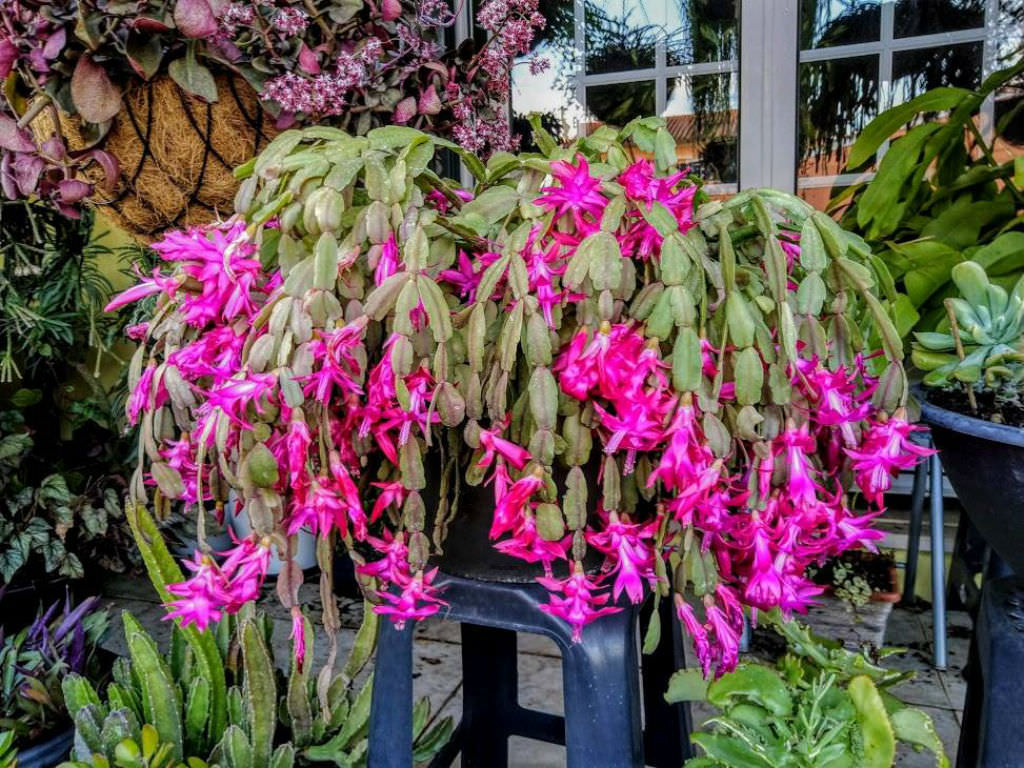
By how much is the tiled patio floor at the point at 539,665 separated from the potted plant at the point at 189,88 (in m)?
1.10

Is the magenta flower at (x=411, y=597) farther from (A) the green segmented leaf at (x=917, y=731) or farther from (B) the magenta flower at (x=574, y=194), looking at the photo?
(A) the green segmented leaf at (x=917, y=731)

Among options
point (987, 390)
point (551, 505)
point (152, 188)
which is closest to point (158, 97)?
point (152, 188)

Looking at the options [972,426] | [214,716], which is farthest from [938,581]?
[214,716]

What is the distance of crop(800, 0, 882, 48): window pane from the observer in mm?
2021

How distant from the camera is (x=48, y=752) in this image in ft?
3.70

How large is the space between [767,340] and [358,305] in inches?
11.4

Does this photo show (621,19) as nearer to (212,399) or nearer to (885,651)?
(885,651)

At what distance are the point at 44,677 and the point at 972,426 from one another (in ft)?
4.23

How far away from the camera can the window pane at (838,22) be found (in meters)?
2.02

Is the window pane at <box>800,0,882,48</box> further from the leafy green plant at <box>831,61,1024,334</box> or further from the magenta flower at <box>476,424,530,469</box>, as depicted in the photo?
the magenta flower at <box>476,424,530,469</box>

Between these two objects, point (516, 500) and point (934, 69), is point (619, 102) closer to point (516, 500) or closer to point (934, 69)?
point (934, 69)

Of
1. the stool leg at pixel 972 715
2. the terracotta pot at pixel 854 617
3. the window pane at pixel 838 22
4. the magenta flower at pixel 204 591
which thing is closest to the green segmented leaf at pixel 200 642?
the magenta flower at pixel 204 591

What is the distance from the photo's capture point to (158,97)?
3.09 feet

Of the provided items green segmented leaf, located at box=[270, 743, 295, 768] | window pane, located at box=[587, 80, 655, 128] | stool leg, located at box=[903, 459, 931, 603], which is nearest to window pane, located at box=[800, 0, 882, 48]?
window pane, located at box=[587, 80, 655, 128]
